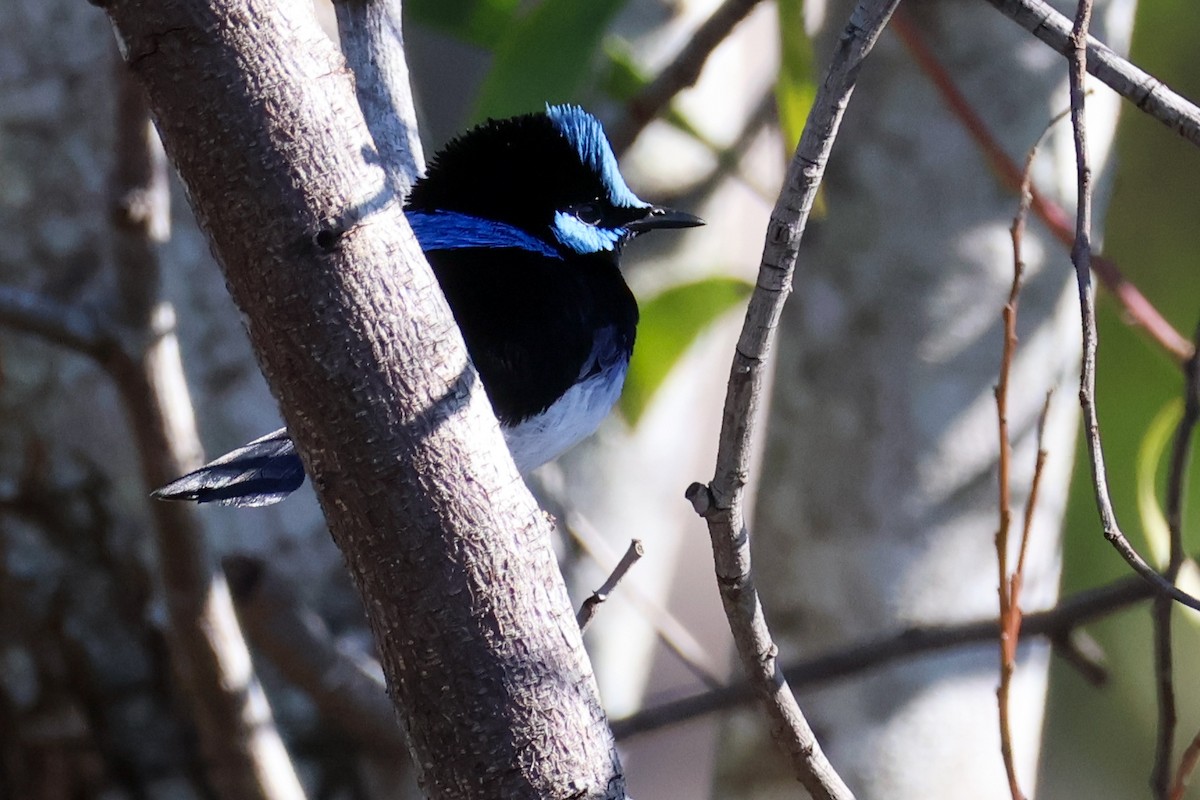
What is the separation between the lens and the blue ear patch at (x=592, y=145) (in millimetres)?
2258

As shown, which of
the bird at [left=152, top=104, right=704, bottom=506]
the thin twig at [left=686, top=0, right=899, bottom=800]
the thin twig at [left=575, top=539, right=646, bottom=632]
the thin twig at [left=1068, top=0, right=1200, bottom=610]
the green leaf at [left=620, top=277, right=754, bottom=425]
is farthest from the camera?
the green leaf at [left=620, top=277, right=754, bottom=425]

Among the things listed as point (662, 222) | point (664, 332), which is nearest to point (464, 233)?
point (662, 222)

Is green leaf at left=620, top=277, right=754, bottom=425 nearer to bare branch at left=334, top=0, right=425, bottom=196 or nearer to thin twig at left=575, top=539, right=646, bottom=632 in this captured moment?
bare branch at left=334, top=0, right=425, bottom=196

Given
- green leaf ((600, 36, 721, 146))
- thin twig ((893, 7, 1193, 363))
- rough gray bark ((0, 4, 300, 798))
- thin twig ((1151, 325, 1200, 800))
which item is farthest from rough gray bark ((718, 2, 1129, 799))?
rough gray bark ((0, 4, 300, 798))

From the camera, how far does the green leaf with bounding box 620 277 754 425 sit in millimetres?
2594

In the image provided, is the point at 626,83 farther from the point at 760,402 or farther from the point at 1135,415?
the point at 760,402

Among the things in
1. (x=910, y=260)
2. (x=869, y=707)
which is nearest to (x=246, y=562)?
(x=869, y=707)

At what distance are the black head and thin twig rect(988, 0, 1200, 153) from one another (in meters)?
1.07

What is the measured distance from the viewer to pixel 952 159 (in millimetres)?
2545

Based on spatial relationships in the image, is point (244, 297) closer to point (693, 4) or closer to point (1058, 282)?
point (1058, 282)

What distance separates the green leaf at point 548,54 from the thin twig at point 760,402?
1337 millimetres

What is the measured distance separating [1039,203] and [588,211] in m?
0.79

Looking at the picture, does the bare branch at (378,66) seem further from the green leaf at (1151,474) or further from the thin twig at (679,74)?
the green leaf at (1151,474)

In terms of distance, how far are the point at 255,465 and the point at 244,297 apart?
61 centimetres
